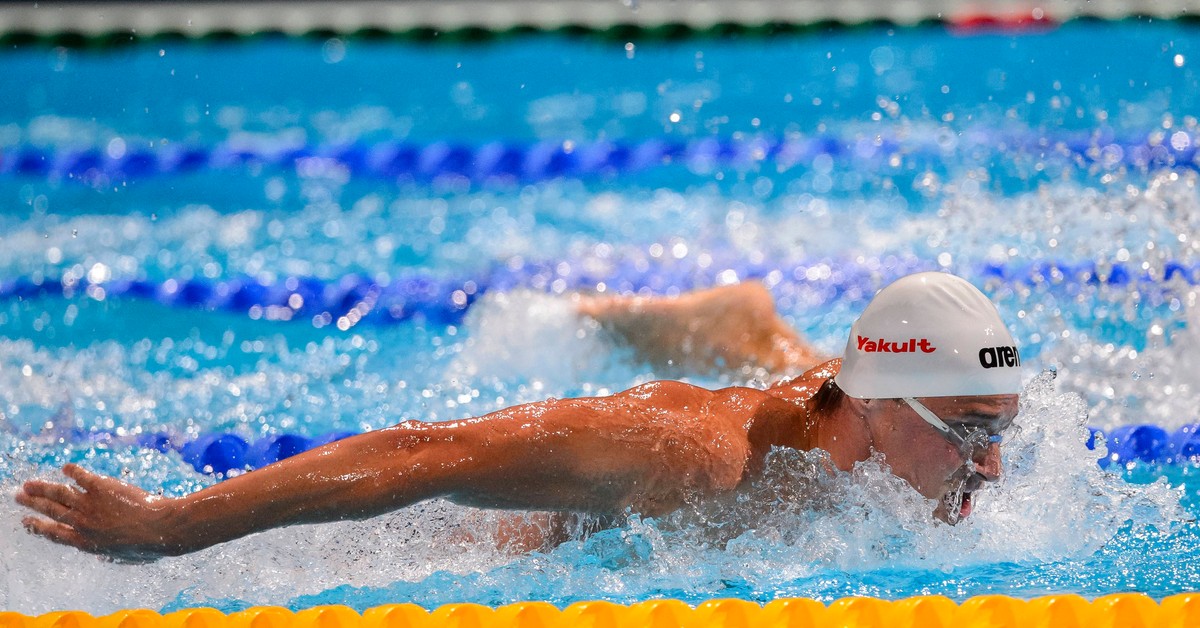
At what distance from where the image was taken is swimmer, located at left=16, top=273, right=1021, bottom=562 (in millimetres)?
1876

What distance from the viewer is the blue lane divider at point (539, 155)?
530cm

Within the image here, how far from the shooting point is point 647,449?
6.56 ft

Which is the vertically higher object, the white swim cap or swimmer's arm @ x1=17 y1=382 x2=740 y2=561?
the white swim cap

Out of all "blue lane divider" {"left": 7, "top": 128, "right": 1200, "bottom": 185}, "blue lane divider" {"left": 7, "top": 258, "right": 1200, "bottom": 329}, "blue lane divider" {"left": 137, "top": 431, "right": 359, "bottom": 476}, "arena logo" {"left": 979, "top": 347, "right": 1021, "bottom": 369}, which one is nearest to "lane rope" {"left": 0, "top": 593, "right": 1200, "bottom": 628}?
"arena logo" {"left": 979, "top": 347, "right": 1021, "bottom": 369}

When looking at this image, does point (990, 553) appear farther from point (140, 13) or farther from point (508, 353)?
point (140, 13)

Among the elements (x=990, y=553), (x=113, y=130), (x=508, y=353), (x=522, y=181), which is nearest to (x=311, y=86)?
(x=113, y=130)

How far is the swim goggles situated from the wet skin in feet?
0.04

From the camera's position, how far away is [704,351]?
325cm

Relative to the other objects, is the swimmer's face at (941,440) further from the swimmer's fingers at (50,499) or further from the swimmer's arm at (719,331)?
the swimmer's fingers at (50,499)

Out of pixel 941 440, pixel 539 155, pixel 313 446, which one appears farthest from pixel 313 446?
pixel 539 155

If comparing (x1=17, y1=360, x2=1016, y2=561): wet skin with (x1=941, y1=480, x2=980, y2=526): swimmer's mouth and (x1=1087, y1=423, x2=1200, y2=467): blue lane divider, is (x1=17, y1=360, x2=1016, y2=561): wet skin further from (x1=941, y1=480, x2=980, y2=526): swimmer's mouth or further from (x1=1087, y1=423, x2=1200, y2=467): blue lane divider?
(x1=1087, y1=423, x2=1200, y2=467): blue lane divider

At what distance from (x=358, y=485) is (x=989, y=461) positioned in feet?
3.12

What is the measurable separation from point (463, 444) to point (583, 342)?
157 cm

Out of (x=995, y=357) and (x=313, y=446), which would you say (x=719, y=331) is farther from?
(x=995, y=357)
